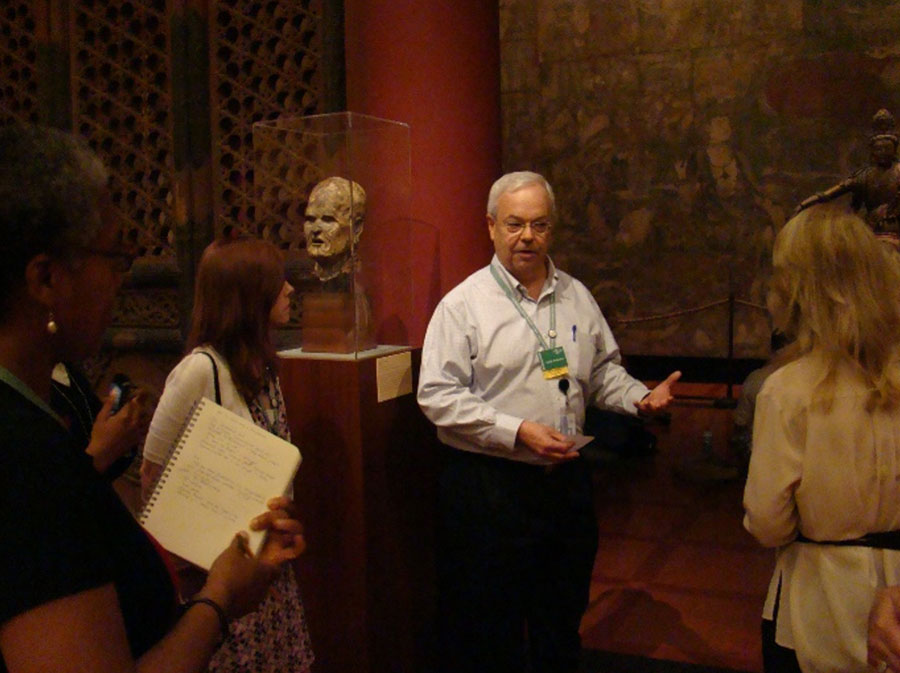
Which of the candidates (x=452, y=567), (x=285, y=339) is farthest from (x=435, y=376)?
(x=285, y=339)

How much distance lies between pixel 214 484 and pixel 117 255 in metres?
0.62

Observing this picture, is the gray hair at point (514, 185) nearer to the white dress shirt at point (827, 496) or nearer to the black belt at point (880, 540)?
the white dress shirt at point (827, 496)

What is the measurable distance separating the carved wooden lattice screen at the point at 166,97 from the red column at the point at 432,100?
800mm

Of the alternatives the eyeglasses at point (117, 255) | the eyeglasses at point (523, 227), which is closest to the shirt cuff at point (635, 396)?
the eyeglasses at point (523, 227)

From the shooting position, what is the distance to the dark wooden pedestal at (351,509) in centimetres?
311

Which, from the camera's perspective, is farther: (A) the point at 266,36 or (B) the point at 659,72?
(B) the point at 659,72

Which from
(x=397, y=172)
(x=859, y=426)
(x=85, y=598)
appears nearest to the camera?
(x=85, y=598)

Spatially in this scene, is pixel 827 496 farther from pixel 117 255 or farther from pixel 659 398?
pixel 117 255

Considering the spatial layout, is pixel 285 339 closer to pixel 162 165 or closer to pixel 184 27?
pixel 162 165

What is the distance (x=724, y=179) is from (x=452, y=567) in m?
A: 8.02

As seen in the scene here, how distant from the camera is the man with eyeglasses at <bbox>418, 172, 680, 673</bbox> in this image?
299 centimetres

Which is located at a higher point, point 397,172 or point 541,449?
point 397,172

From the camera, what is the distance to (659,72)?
34.2 ft

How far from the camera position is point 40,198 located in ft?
3.85
